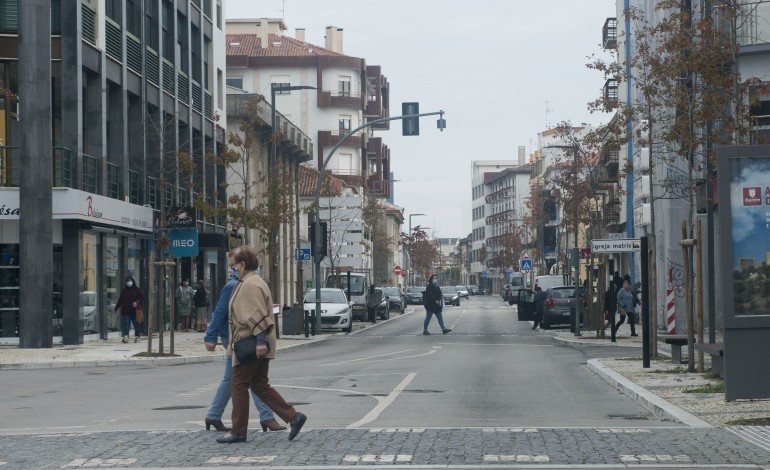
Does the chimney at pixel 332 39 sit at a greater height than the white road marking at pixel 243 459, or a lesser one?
greater

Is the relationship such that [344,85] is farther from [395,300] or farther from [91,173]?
[91,173]

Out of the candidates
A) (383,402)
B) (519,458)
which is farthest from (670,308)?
(519,458)

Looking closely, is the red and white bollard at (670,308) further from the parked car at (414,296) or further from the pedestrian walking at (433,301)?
the parked car at (414,296)

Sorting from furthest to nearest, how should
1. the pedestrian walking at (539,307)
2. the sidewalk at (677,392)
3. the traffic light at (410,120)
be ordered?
the pedestrian walking at (539,307)
the traffic light at (410,120)
the sidewalk at (677,392)

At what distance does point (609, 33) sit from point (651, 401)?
74.0 metres

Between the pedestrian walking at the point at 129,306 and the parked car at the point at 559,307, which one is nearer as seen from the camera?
the pedestrian walking at the point at 129,306

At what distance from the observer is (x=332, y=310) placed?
47.8m

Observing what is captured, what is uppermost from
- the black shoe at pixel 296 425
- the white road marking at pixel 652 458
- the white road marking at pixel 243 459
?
the black shoe at pixel 296 425

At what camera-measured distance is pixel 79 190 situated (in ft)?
113

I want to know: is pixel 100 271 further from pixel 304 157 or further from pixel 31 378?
pixel 304 157

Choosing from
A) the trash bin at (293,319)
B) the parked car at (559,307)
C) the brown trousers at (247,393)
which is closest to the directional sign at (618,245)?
the trash bin at (293,319)

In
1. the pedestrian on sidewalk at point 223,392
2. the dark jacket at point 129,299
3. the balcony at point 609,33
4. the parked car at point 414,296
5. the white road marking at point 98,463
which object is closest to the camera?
the white road marking at point 98,463

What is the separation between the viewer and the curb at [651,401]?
44.4 feet

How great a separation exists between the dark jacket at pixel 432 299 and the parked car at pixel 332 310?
442 cm
